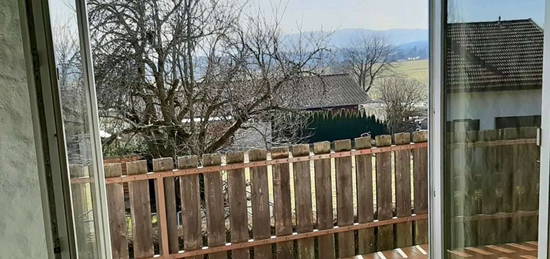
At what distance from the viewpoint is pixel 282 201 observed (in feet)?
10.4

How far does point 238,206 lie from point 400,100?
147cm

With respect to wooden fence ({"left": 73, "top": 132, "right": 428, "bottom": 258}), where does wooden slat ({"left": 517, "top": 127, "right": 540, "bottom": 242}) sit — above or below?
above

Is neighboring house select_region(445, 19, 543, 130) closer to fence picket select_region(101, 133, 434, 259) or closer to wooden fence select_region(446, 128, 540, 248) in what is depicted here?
wooden fence select_region(446, 128, 540, 248)

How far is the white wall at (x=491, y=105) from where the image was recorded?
121 centimetres

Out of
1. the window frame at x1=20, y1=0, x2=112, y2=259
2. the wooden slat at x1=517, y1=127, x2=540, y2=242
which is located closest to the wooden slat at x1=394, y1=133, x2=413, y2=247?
the wooden slat at x1=517, y1=127, x2=540, y2=242

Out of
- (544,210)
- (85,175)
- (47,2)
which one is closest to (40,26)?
(47,2)

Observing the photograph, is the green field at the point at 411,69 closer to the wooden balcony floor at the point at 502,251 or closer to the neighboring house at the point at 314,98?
the neighboring house at the point at 314,98

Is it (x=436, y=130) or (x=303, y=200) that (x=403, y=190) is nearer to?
(x=303, y=200)

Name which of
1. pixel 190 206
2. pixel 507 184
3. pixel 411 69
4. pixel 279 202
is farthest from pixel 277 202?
pixel 507 184

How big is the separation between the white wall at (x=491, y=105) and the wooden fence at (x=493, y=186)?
0.05 meters

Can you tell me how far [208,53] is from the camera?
10.7 feet

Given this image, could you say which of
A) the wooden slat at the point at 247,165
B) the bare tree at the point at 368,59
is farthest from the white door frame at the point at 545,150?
the bare tree at the point at 368,59

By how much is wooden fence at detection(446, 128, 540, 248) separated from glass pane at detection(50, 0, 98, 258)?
46.1 inches

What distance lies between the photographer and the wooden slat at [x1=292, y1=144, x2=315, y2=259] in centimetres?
315
